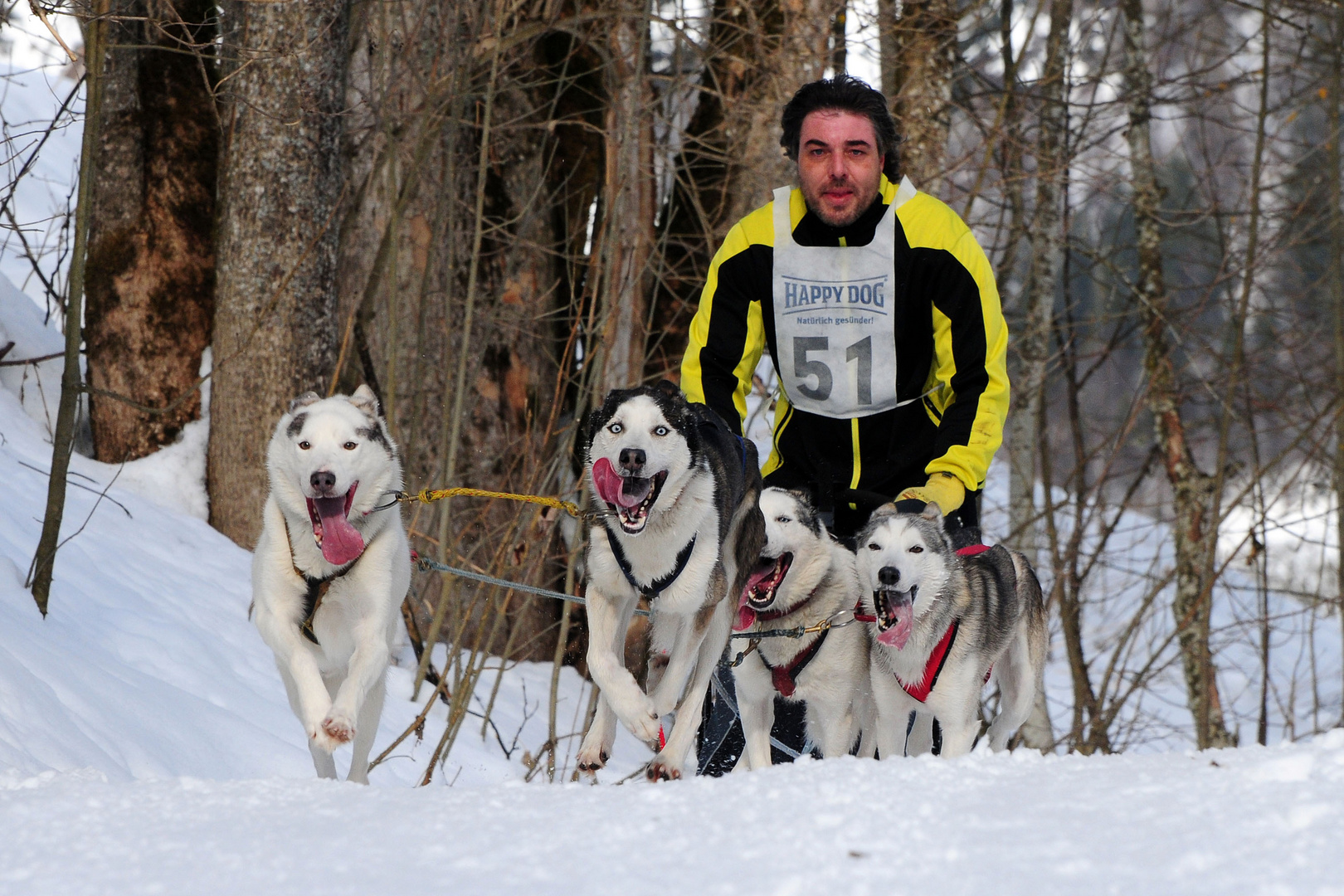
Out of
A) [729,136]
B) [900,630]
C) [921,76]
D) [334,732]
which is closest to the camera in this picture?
[334,732]

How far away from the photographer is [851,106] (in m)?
3.67

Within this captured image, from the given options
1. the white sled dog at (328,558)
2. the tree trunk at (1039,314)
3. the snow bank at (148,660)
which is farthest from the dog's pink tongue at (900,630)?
the tree trunk at (1039,314)

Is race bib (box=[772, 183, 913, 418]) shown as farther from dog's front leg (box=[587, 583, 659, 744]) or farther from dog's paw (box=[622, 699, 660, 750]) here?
dog's paw (box=[622, 699, 660, 750])

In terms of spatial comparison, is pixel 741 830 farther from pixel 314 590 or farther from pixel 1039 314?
pixel 1039 314

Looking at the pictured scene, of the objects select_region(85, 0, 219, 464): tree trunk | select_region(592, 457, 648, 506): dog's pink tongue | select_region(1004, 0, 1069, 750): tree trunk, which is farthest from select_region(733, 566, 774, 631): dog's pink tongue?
select_region(1004, 0, 1069, 750): tree trunk

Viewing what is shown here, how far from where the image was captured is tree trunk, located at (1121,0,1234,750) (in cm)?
968

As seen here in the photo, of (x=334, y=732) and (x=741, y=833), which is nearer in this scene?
(x=741, y=833)

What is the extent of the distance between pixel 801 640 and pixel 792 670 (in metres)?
0.09

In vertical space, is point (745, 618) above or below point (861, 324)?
below

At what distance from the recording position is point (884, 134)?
3.72m

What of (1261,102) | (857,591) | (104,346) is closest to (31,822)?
(857,591)

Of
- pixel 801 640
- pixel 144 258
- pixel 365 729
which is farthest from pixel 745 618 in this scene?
pixel 144 258

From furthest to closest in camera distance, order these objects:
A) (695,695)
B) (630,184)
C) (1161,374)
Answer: (1161,374), (630,184), (695,695)

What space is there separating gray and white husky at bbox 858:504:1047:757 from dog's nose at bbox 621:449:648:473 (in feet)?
2.58
